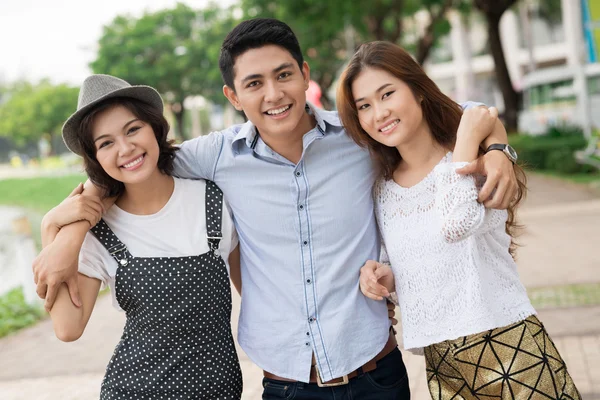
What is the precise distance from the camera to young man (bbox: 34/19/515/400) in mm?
2629

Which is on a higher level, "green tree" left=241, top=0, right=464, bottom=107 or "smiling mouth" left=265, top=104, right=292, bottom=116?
"green tree" left=241, top=0, right=464, bottom=107

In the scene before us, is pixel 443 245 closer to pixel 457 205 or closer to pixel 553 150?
pixel 457 205

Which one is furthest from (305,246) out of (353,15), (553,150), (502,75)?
(502,75)

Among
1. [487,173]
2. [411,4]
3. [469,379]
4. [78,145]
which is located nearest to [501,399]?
[469,379]

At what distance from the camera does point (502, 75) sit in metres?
21.3

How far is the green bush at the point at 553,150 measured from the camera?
51.0ft

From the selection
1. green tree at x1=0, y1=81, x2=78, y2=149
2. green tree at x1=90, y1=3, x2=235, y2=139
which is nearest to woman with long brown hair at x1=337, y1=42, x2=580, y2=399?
green tree at x1=90, y1=3, x2=235, y2=139

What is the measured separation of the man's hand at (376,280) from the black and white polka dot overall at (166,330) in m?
0.53

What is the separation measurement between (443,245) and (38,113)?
6516cm

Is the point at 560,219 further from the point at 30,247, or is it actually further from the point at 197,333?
the point at 197,333

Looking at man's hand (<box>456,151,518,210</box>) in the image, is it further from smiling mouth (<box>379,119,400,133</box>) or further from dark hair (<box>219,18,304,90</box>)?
dark hair (<box>219,18,304,90</box>)

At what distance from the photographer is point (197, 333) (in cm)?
261

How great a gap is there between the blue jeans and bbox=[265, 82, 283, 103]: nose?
102cm

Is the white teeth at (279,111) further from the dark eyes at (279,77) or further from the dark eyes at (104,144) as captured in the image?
the dark eyes at (104,144)
